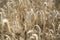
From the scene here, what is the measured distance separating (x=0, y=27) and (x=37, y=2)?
62 cm

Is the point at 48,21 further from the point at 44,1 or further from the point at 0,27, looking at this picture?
the point at 0,27

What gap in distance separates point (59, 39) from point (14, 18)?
1.84 feet

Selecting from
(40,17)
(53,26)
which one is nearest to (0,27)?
(40,17)

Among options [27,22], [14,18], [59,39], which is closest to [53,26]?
[59,39]

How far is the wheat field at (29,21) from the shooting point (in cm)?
198

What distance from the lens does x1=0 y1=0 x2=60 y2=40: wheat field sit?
1.98 metres

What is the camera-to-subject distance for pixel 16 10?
2.27 m

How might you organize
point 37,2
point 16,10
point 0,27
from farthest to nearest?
1. point 37,2
2. point 16,10
3. point 0,27

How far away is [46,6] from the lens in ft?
7.32

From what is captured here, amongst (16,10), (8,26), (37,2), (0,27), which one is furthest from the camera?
(37,2)

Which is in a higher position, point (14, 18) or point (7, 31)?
point (14, 18)

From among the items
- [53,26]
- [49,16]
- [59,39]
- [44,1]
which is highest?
[44,1]

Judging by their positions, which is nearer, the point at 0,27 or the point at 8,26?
the point at 8,26

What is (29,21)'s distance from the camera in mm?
2039
